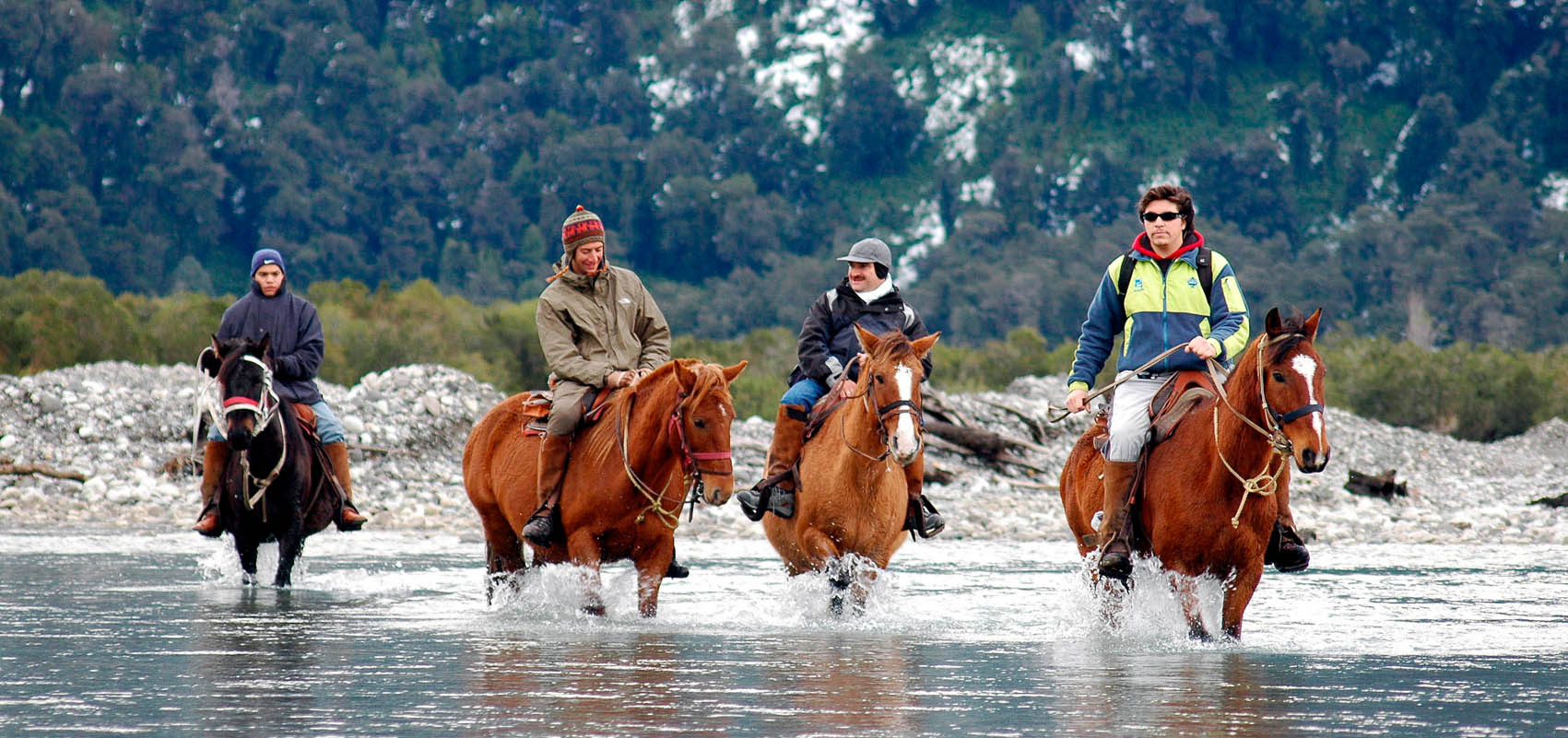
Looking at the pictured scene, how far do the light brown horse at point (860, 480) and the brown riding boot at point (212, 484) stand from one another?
4.62 meters

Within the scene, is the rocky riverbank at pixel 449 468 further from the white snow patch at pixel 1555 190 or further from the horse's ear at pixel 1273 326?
the white snow patch at pixel 1555 190

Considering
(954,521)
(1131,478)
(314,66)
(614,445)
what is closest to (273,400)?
(614,445)

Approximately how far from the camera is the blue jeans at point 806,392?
12.1 metres

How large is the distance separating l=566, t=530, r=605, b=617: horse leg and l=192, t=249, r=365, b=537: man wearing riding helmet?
349 cm

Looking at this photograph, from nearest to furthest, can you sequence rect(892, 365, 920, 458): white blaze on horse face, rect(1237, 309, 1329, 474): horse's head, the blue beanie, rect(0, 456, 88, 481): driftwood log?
rect(1237, 309, 1329, 474): horse's head
rect(892, 365, 920, 458): white blaze on horse face
the blue beanie
rect(0, 456, 88, 481): driftwood log

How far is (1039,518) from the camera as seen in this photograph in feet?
77.4

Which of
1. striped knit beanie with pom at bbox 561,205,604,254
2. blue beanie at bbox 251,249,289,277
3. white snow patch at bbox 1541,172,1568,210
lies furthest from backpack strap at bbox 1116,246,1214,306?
white snow patch at bbox 1541,172,1568,210

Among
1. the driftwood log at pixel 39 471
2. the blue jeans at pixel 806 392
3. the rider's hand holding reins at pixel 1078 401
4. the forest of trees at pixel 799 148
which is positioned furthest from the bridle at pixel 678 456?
the forest of trees at pixel 799 148

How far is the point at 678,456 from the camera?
1101 cm

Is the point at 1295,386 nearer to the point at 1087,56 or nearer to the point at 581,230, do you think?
the point at 581,230

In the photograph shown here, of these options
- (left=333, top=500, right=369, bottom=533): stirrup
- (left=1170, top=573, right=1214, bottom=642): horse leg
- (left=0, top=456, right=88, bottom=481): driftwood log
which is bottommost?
(left=1170, top=573, right=1214, bottom=642): horse leg

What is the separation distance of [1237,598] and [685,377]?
3.24m

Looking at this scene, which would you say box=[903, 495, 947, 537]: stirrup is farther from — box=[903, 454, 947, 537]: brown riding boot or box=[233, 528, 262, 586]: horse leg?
box=[233, 528, 262, 586]: horse leg

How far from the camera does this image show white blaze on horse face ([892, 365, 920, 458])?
10453 mm
